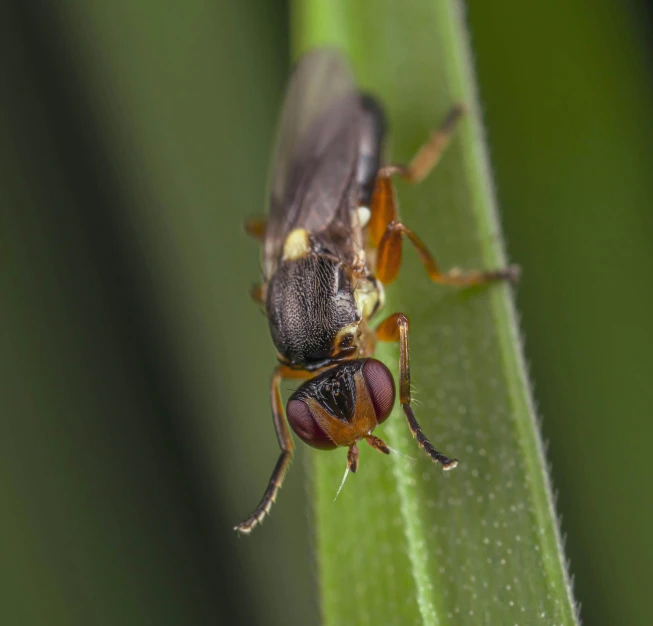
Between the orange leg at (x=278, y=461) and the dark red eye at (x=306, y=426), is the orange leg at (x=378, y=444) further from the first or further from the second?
the orange leg at (x=278, y=461)

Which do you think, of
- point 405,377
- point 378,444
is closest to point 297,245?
point 405,377

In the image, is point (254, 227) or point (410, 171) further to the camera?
point (254, 227)

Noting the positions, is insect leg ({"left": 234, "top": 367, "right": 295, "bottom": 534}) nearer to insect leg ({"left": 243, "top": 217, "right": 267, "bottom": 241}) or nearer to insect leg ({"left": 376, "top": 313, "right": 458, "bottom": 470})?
insect leg ({"left": 376, "top": 313, "right": 458, "bottom": 470})

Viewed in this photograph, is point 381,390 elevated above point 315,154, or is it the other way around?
point 315,154

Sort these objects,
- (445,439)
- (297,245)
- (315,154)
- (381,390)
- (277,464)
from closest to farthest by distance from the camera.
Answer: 1. (445,439)
2. (381,390)
3. (277,464)
4. (297,245)
5. (315,154)

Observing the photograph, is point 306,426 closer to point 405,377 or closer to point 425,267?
point 405,377

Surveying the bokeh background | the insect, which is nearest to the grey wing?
the insect

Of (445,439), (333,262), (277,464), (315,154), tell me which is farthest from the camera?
(315,154)
